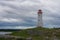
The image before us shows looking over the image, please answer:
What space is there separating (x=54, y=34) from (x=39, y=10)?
9728 millimetres

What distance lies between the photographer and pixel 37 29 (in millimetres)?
49281

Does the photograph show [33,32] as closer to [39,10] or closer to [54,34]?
[54,34]

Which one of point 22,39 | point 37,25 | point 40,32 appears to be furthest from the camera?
point 37,25

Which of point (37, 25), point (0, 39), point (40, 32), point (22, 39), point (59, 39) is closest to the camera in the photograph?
point (0, 39)

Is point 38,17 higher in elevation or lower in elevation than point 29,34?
higher

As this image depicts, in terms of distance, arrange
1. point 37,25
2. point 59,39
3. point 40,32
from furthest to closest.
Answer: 1. point 37,25
2. point 40,32
3. point 59,39

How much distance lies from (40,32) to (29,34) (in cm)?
241

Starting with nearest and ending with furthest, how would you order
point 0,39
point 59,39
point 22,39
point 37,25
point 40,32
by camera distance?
point 0,39 → point 22,39 → point 59,39 → point 40,32 → point 37,25

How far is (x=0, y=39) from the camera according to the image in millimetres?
38312

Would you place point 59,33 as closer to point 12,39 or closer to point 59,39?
point 59,39

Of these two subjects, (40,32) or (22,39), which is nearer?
(22,39)

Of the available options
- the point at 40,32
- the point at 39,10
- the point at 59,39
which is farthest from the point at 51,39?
the point at 39,10

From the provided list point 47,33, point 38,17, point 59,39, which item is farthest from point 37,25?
point 59,39

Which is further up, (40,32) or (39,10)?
(39,10)
